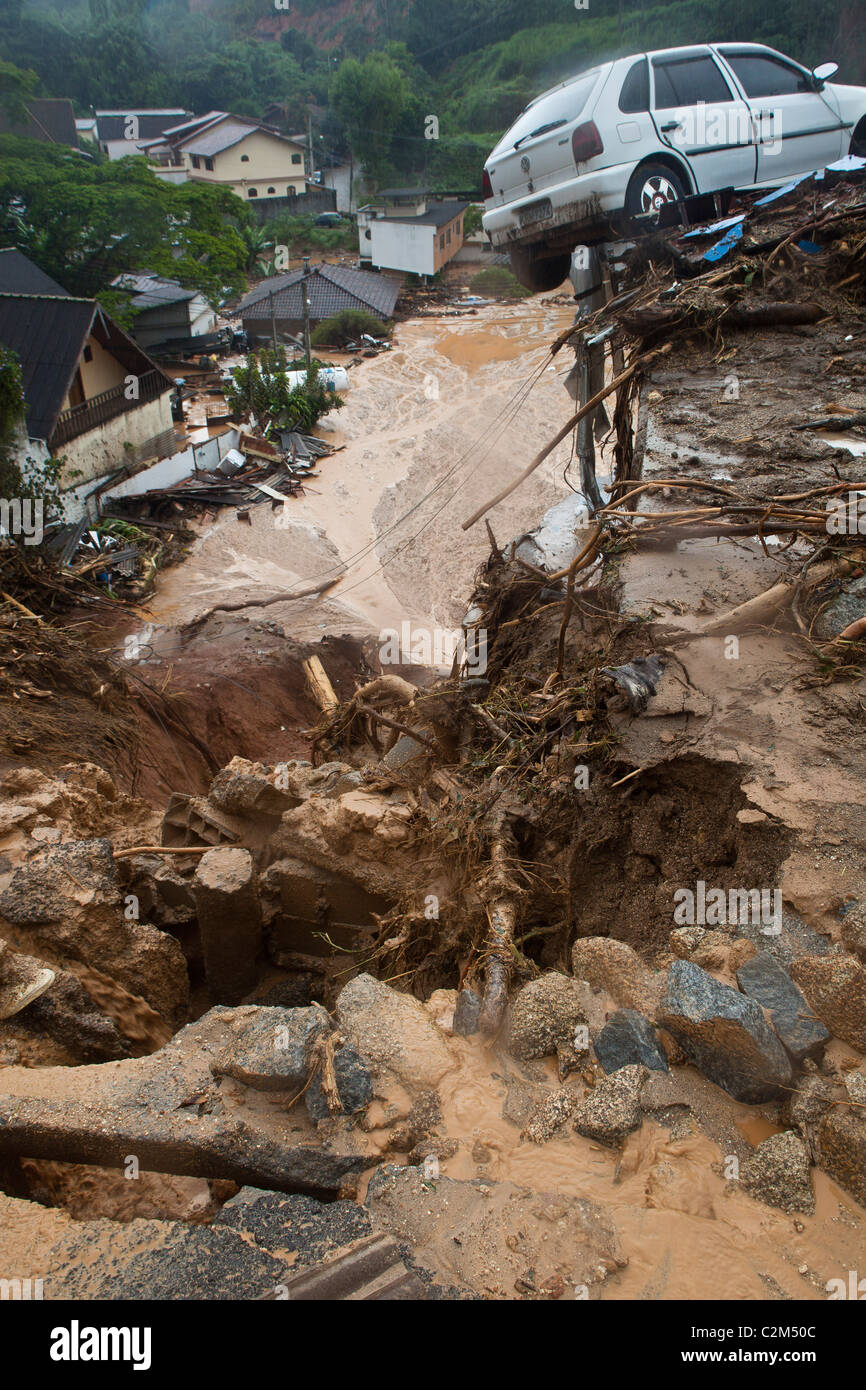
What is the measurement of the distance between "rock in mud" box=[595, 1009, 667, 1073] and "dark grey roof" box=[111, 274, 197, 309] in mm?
30938

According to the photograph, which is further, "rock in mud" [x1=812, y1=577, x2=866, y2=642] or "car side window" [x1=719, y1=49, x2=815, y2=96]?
"car side window" [x1=719, y1=49, x2=815, y2=96]

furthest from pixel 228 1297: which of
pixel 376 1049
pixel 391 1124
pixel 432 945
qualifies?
pixel 432 945

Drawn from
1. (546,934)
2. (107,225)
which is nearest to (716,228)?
(546,934)

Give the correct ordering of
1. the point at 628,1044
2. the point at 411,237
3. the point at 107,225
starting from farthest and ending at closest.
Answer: the point at 411,237 → the point at 107,225 → the point at 628,1044

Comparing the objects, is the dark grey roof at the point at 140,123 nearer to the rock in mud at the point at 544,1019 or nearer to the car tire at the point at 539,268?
the car tire at the point at 539,268

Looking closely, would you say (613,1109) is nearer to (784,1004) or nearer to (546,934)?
(784,1004)

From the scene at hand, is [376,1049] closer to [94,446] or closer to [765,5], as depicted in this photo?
[94,446]

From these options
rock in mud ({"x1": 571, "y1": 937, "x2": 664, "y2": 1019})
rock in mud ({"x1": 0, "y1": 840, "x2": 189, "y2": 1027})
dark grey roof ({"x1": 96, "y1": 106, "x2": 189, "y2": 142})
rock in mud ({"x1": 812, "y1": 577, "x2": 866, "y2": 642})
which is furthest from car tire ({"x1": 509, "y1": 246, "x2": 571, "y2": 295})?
dark grey roof ({"x1": 96, "y1": 106, "x2": 189, "y2": 142})

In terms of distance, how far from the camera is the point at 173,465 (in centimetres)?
2122

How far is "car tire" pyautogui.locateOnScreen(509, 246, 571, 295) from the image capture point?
9.23 meters

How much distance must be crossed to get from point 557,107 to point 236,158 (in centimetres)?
4732

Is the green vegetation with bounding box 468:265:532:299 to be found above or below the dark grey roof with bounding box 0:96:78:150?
below

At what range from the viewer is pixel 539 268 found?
30.7 feet

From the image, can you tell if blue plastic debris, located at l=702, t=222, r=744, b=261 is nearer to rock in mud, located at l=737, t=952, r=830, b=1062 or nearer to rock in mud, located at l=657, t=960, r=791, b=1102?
rock in mud, located at l=737, t=952, r=830, b=1062
